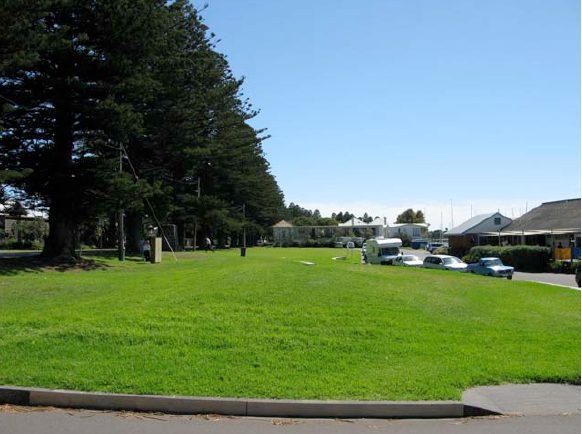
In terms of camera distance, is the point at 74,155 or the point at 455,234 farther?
the point at 455,234

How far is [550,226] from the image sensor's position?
56750 millimetres

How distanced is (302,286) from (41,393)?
6510mm

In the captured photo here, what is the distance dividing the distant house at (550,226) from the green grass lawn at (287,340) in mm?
43797

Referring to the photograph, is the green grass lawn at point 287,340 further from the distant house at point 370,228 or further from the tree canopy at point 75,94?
the distant house at point 370,228

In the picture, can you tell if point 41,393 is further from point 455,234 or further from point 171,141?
point 455,234

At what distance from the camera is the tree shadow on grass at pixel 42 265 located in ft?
73.3

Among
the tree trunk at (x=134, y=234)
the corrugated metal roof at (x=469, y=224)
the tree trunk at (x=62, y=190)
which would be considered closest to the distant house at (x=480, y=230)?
the corrugated metal roof at (x=469, y=224)

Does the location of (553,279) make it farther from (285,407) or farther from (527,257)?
(285,407)

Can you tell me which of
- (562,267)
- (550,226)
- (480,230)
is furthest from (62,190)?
(480,230)

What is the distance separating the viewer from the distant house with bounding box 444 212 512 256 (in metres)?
70.9

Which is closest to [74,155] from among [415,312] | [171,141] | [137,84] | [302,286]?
[137,84]

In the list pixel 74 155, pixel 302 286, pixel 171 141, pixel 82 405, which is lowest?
pixel 82 405

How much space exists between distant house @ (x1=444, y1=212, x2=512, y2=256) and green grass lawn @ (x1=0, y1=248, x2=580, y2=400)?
58878mm

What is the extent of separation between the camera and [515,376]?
313 inches
